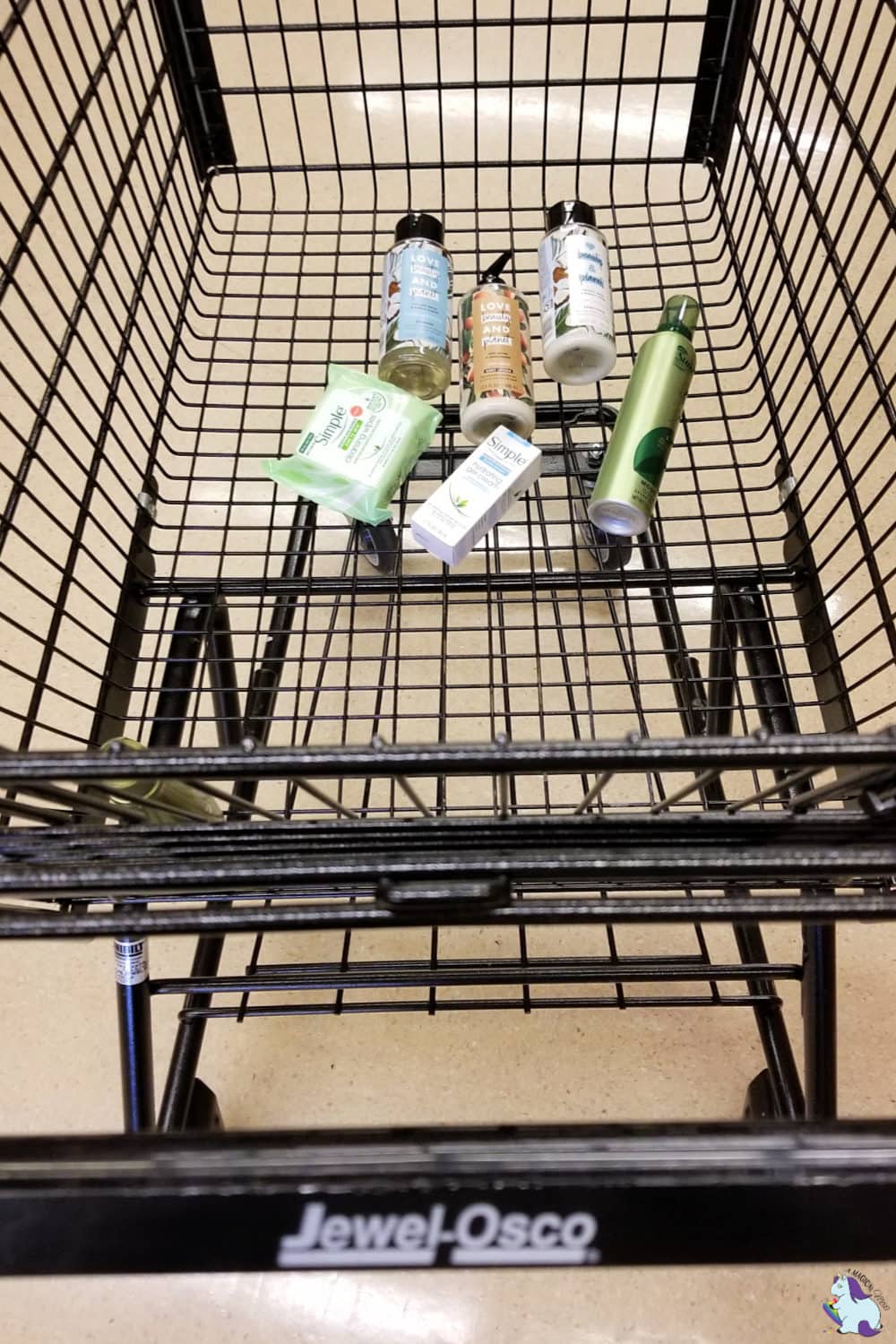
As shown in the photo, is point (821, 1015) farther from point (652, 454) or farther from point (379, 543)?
point (379, 543)

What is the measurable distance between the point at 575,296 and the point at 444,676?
1.09 ft

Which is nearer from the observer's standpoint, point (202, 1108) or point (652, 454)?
point (652, 454)

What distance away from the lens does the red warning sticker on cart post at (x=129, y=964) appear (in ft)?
2.19

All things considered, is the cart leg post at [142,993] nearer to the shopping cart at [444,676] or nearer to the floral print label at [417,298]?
the shopping cart at [444,676]

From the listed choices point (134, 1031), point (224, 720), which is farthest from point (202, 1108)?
point (224, 720)

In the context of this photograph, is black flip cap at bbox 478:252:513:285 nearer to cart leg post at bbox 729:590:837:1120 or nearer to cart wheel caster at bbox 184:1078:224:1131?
cart leg post at bbox 729:590:837:1120

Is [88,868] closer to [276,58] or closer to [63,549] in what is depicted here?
[63,549]

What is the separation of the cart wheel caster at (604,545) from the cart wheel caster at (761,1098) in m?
0.45

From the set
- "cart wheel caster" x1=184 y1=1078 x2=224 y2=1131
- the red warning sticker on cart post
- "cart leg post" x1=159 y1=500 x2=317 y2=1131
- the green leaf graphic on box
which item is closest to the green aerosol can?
the green leaf graphic on box

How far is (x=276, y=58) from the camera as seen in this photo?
68.0 inches

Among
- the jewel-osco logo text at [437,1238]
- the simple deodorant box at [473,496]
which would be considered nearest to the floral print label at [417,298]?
the simple deodorant box at [473,496]

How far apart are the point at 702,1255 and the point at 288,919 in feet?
0.61

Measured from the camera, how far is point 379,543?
102 cm

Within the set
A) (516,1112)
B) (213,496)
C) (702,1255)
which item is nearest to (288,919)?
(702,1255)
